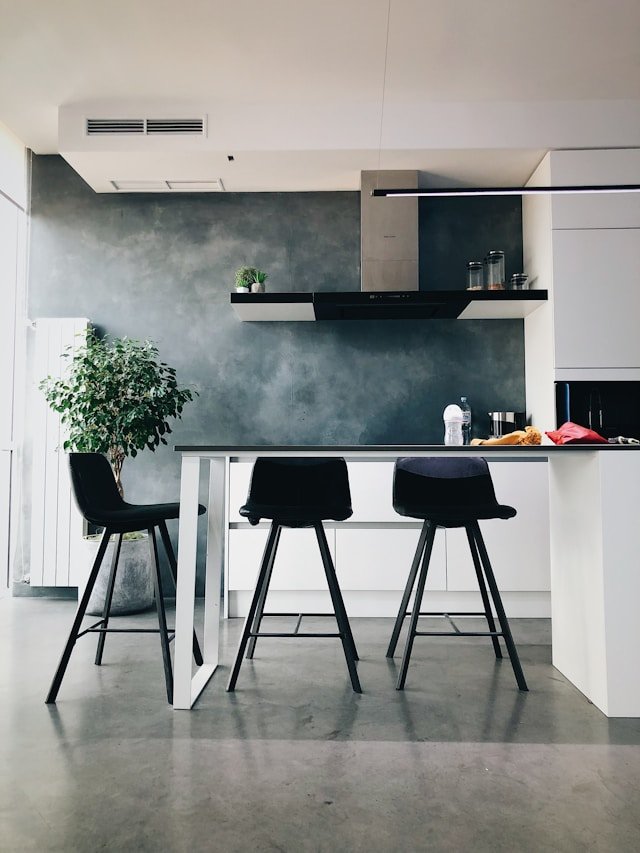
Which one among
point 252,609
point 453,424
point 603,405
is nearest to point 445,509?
point 252,609

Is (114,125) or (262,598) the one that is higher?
(114,125)

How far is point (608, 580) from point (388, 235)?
2.73 meters

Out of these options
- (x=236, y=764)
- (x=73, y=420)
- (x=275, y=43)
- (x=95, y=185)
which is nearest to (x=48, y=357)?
(x=73, y=420)

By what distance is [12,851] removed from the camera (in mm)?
1455

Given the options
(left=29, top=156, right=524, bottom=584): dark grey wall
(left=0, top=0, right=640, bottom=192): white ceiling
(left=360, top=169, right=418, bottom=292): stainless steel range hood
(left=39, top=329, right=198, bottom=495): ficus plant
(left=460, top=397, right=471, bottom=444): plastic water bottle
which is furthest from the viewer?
(left=29, top=156, right=524, bottom=584): dark grey wall

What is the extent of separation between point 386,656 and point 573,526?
3.30ft

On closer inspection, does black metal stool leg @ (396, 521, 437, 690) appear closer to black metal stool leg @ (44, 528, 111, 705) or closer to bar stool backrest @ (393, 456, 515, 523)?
bar stool backrest @ (393, 456, 515, 523)

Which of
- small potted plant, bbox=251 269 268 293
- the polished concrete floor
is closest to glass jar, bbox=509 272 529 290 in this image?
small potted plant, bbox=251 269 268 293

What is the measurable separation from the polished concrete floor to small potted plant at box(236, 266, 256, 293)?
7.74 feet

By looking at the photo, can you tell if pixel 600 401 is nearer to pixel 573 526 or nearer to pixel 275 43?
pixel 573 526

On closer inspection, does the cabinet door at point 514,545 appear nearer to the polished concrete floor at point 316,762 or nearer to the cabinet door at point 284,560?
the cabinet door at point 284,560

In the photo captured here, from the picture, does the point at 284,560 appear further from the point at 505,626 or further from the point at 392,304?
the point at 392,304

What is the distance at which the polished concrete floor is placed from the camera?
5.00ft

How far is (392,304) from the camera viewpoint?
4195 mm
